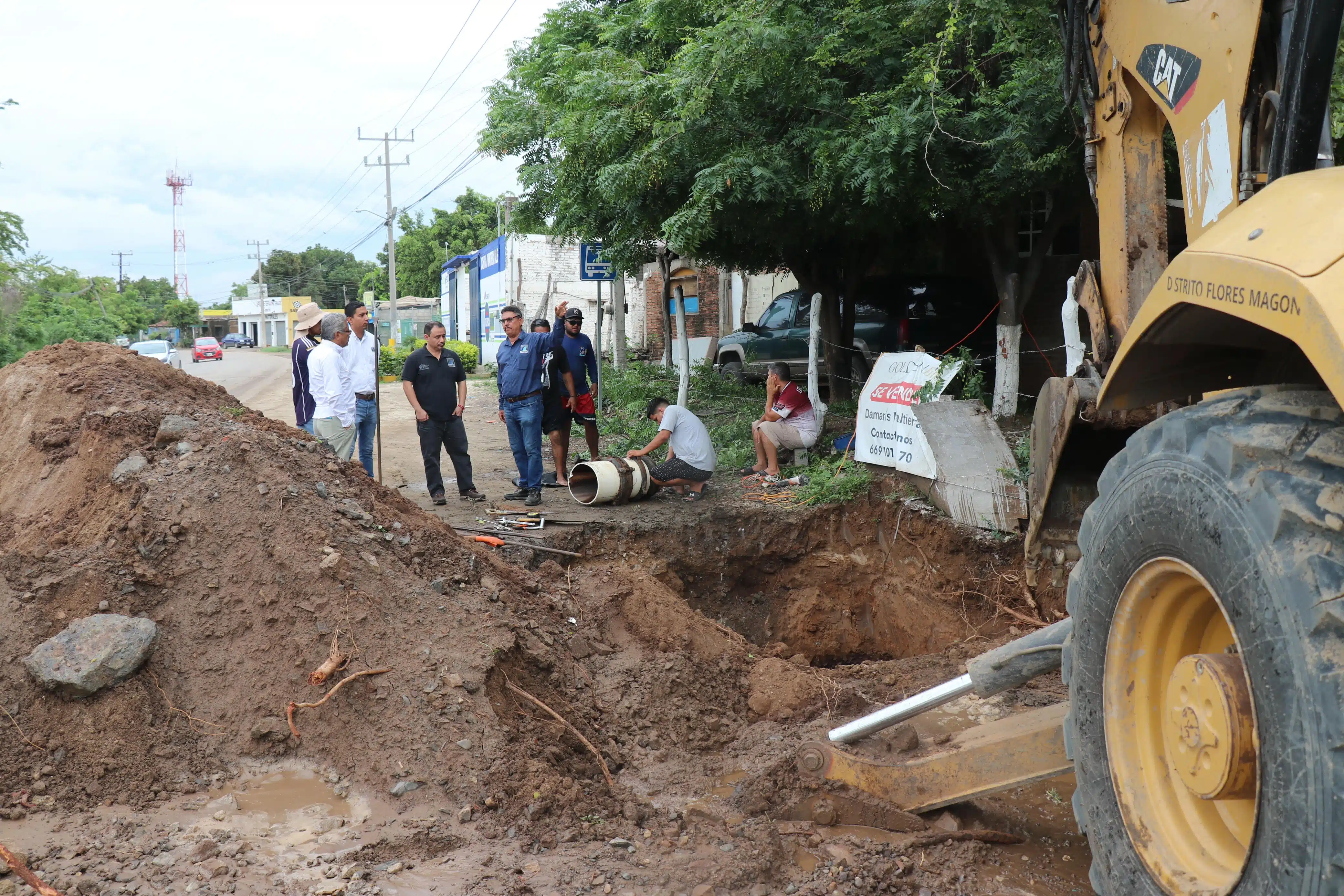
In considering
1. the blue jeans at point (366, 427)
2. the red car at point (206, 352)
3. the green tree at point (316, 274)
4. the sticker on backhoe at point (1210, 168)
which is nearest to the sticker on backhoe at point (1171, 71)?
the sticker on backhoe at point (1210, 168)

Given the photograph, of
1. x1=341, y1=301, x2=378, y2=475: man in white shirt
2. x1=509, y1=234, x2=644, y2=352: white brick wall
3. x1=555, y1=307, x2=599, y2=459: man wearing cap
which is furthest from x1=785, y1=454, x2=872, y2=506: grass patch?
x1=509, y1=234, x2=644, y2=352: white brick wall

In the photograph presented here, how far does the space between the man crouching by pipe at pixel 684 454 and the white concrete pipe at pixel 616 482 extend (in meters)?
0.10

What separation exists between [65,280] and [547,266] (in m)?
14.9

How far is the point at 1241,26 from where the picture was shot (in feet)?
7.98

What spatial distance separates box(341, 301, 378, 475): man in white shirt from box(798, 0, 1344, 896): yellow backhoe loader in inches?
283

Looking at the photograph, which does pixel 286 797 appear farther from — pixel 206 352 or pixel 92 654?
pixel 206 352

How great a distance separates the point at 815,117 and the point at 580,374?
12.5 ft

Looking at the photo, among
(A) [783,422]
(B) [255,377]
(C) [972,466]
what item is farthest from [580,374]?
(B) [255,377]

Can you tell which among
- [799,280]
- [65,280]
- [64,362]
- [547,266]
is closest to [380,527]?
[64,362]

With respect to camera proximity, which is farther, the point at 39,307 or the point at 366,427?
the point at 39,307

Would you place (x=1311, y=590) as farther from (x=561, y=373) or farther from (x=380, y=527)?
(x=561, y=373)

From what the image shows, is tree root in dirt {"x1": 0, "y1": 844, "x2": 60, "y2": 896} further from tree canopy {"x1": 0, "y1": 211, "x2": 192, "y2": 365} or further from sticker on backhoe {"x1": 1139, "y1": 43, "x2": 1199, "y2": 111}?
tree canopy {"x1": 0, "y1": 211, "x2": 192, "y2": 365}

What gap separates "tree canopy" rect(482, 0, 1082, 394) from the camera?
8.08m

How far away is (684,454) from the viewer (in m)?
9.62
